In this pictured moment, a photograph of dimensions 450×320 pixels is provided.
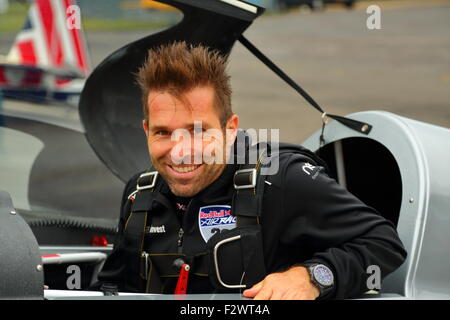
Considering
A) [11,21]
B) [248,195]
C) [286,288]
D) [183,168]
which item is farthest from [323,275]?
[11,21]

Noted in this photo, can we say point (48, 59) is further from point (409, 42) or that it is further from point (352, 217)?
point (409, 42)

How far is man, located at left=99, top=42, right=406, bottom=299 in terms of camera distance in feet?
6.73

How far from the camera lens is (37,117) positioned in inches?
133

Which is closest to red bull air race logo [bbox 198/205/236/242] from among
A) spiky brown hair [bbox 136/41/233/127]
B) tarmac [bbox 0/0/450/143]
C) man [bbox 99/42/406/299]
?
man [bbox 99/42/406/299]

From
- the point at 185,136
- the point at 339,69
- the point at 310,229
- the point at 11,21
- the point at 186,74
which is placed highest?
the point at 11,21

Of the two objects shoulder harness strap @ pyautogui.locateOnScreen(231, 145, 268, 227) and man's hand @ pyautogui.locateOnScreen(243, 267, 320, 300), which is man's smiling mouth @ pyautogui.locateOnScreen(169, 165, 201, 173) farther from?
man's hand @ pyautogui.locateOnScreen(243, 267, 320, 300)

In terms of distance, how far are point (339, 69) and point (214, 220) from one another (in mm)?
10683

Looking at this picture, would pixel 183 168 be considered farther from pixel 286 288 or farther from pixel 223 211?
pixel 286 288

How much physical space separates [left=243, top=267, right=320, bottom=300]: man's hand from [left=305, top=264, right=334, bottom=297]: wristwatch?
1cm

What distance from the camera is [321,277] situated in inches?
77.6

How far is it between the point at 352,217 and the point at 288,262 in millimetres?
233

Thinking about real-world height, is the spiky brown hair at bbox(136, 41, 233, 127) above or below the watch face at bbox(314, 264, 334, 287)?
above

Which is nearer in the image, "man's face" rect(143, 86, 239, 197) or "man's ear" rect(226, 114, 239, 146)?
"man's face" rect(143, 86, 239, 197)
